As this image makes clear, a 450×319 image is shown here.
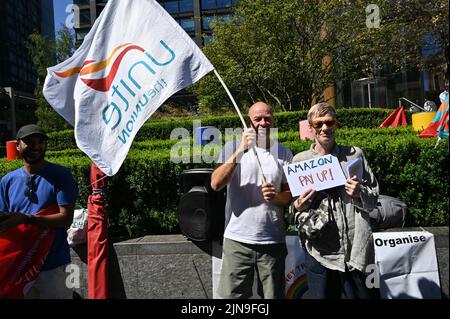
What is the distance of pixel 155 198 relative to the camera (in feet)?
16.3

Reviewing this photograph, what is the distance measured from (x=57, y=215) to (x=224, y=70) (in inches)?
687

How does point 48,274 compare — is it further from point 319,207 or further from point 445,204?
point 445,204

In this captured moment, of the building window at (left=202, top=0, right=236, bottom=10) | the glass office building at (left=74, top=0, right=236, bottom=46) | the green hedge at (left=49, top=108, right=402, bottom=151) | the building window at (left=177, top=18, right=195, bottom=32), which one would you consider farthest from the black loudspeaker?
the building window at (left=202, top=0, right=236, bottom=10)

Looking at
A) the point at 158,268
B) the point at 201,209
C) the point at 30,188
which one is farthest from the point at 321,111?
the point at 158,268

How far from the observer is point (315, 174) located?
3.15 metres

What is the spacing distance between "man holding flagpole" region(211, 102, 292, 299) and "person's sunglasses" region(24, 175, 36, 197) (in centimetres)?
136

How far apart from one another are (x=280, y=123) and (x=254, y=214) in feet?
45.5

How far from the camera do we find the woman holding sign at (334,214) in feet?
10.3

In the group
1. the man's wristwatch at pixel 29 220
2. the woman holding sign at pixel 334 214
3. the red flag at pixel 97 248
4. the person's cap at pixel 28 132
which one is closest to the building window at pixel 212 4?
the red flag at pixel 97 248

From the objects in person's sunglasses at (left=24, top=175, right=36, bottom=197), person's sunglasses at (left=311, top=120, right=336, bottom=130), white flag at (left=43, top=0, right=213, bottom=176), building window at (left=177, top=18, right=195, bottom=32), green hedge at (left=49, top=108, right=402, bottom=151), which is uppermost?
building window at (left=177, top=18, right=195, bottom=32)

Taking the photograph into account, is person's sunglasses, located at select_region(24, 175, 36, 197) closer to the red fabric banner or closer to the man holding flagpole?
the red fabric banner

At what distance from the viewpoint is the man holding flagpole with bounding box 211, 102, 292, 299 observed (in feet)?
10.9

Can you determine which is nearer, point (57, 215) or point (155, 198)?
point (57, 215)
